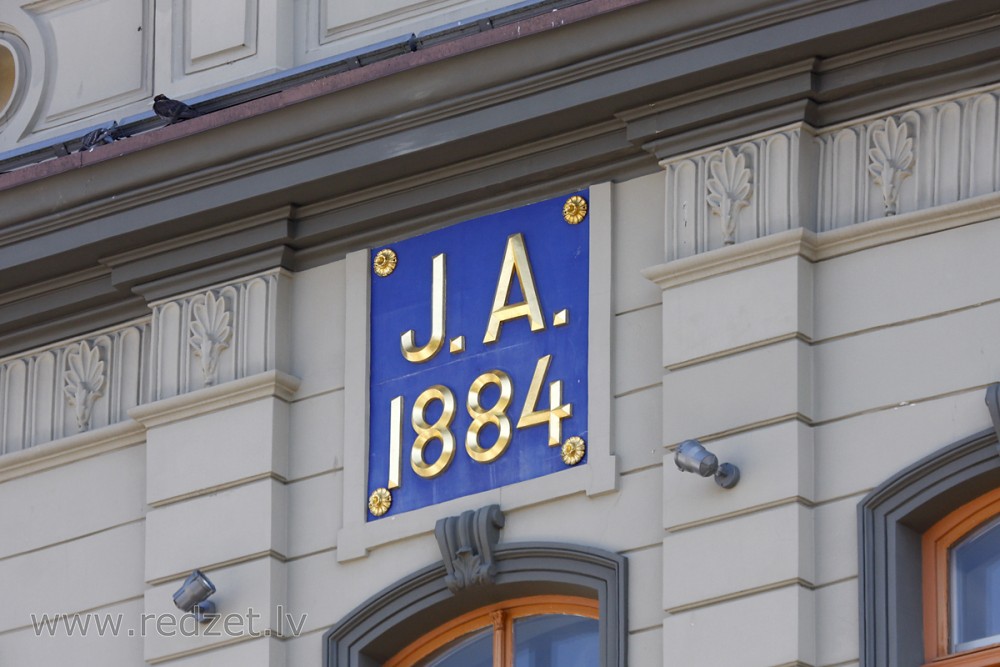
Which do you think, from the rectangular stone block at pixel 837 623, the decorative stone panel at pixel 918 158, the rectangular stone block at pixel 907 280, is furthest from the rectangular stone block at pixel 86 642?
the decorative stone panel at pixel 918 158

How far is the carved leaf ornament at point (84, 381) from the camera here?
15805mm

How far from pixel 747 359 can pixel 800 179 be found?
2.89ft

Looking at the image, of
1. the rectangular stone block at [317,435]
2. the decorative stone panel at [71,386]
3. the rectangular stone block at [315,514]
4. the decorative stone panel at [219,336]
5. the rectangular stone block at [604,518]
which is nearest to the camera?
the rectangular stone block at [604,518]

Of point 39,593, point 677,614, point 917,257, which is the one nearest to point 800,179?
point 917,257

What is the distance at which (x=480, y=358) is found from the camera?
14578 millimetres

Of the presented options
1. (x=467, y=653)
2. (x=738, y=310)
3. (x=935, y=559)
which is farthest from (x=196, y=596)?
(x=935, y=559)

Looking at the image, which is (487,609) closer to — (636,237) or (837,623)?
(636,237)

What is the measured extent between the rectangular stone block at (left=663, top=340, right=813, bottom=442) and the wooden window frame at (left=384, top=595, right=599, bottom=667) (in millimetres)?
1005

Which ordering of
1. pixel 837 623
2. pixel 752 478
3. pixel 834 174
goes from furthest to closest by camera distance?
pixel 834 174, pixel 752 478, pixel 837 623

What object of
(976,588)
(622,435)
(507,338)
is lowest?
(976,588)

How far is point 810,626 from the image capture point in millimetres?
13094

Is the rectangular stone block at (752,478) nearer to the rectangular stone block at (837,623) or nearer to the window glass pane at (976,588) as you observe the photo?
the rectangular stone block at (837,623)

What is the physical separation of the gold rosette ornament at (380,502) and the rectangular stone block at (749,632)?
6.04 ft

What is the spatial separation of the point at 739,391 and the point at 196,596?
291 cm
